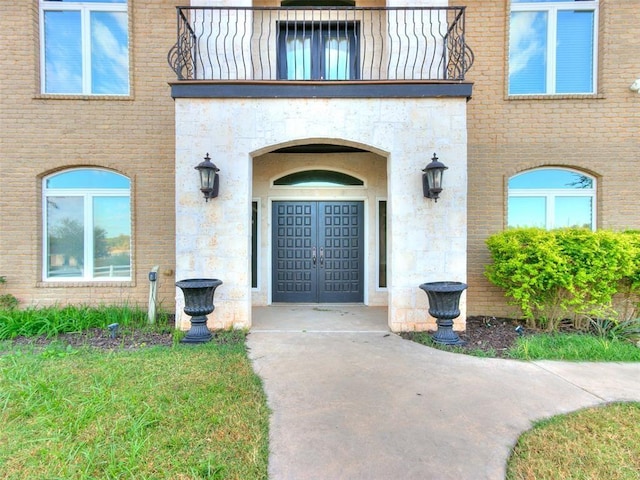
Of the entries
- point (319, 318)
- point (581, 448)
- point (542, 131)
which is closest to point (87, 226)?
point (319, 318)

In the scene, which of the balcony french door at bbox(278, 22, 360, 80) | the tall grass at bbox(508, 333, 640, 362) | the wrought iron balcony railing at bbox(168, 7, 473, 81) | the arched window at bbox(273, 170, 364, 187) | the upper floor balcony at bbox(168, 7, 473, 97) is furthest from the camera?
the arched window at bbox(273, 170, 364, 187)

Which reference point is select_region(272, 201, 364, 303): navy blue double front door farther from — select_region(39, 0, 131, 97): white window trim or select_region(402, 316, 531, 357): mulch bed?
select_region(39, 0, 131, 97): white window trim

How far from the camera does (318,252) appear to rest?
782 cm

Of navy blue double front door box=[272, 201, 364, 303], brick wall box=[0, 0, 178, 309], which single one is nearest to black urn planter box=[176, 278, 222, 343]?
brick wall box=[0, 0, 178, 309]

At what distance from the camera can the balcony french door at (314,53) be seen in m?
7.14

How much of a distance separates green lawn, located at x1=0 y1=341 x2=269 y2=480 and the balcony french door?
596 centimetres

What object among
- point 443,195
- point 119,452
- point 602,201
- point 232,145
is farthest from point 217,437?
point 602,201

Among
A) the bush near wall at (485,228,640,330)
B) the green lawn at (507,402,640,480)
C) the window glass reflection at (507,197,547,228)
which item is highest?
the window glass reflection at (507,197,547,228)

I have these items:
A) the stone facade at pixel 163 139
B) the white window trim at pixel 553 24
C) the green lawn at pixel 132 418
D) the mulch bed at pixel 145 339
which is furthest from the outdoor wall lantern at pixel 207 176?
the white window trim at pixel 553 24

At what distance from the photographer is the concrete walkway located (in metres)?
2.41

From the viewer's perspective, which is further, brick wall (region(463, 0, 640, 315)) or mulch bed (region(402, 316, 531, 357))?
brick wall (region(463, 0, 640, 315))

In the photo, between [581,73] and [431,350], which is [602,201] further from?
[431,350]

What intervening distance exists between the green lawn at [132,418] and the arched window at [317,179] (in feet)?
15.0

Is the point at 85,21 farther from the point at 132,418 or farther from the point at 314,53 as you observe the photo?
the point at 132,418
